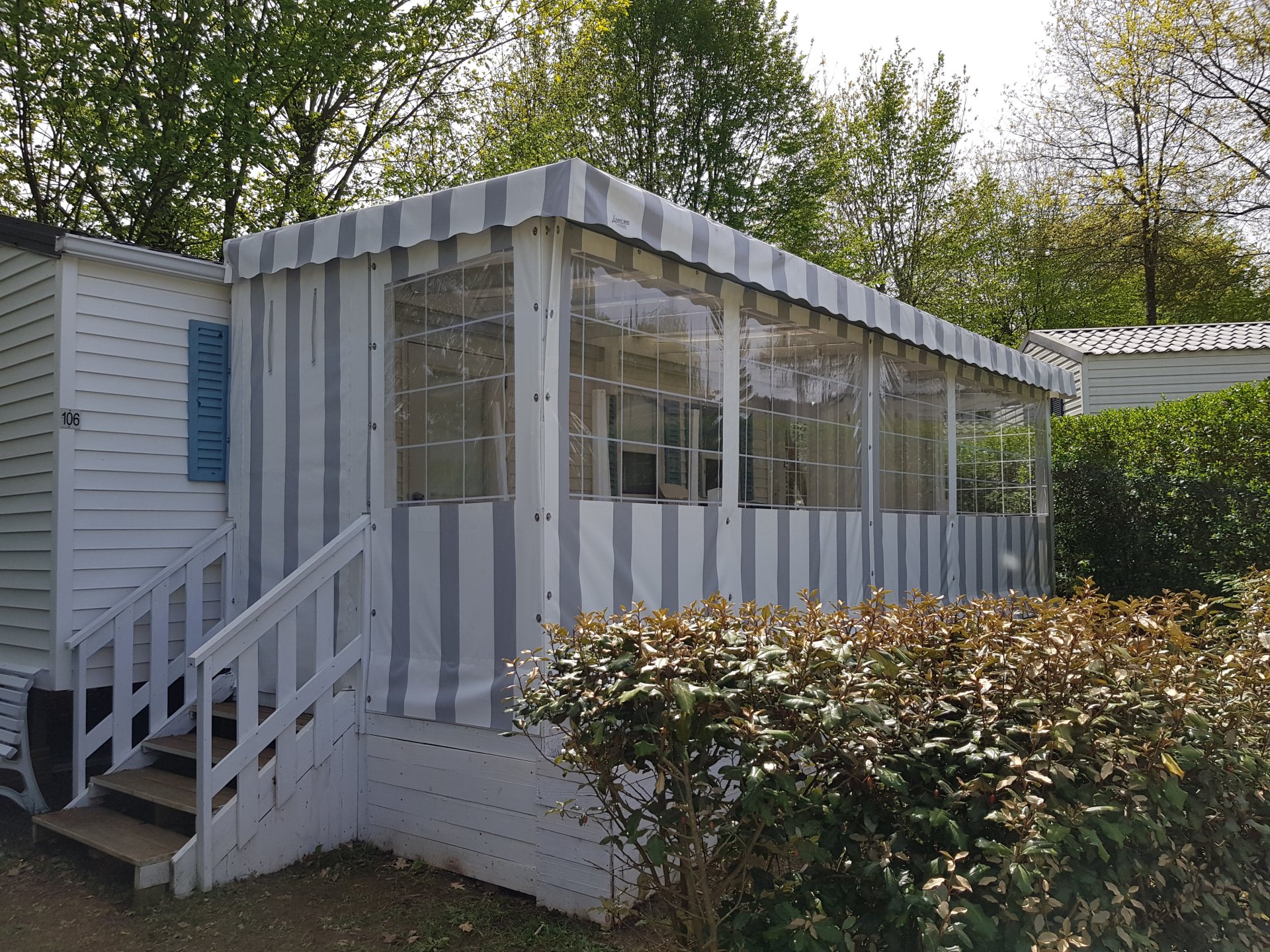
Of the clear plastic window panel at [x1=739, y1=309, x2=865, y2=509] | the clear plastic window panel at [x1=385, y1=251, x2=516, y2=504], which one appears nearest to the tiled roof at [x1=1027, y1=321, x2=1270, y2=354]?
the clear plastic window panel at [x1=739, y1=309, x2=865, y2=509]

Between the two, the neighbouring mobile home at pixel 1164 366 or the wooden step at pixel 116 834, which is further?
the neighbouring mobile home at pixel 1164 366

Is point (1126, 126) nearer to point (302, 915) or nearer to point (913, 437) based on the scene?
point (913, 437)

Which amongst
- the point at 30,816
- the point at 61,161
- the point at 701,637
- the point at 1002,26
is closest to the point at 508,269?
the point at 701,637

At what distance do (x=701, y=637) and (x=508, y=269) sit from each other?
214cm

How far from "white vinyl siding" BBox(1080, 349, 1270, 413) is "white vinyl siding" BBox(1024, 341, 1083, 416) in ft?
1.01

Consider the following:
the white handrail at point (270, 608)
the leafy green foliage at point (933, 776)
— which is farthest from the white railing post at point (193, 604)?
the leafy green foliage at point (933, 776)

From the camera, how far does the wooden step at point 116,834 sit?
3781 mm

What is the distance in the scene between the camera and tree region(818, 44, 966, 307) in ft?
63.0

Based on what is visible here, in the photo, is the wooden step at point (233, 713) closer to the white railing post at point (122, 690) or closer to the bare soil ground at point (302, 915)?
the white railing post at point (122, 690)

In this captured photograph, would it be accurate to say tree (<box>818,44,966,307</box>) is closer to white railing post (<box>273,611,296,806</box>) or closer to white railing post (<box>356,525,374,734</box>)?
white railing post (<box>356,525,374,734</box>)

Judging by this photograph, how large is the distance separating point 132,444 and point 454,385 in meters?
1.93

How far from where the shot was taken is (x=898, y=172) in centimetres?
1934

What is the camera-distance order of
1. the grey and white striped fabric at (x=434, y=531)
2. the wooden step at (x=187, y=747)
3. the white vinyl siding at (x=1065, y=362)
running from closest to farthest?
the grey and white striped fabric at (x=434, y=531), the wooden step at (x=187, y=747), the white vinyl siding at (x=1065, y=362)

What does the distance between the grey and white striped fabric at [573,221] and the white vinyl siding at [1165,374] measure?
Result: 10.2 m
